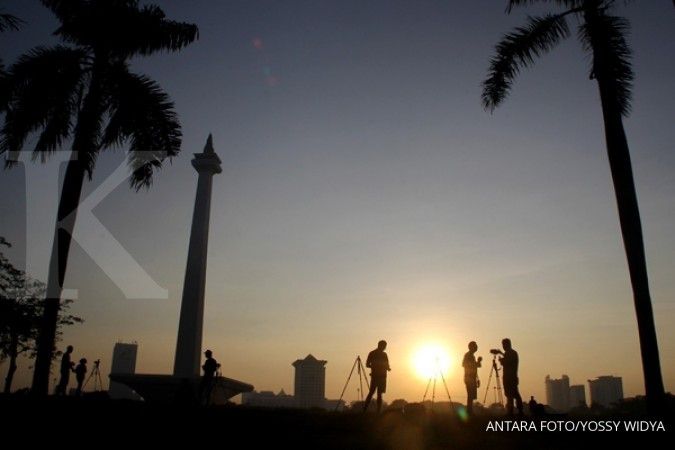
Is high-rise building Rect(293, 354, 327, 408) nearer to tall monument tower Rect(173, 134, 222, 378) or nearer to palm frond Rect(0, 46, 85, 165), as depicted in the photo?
tall monument tower Rect(173, 134, 222, 378)

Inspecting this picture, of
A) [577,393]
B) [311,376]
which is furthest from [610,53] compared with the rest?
[311,376]

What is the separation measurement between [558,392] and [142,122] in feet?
452

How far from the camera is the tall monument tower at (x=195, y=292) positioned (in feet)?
123

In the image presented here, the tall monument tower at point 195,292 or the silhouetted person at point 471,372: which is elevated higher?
the tall monument tower at point 195,292

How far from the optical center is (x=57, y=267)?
1356 cm

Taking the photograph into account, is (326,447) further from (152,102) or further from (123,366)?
(123,366)

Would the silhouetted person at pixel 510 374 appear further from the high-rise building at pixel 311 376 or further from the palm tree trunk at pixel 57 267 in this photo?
the high-rise building at pixel 311 376

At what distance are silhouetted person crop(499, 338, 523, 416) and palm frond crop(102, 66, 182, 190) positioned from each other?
1092 centimetres

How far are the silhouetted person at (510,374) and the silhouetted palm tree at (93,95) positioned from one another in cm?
1096

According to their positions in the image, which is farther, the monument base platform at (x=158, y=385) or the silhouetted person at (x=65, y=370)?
the monument base platform at (x=158, y=385)

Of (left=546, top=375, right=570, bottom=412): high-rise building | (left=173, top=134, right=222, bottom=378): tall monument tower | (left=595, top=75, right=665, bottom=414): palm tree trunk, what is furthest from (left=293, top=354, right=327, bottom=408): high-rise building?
(left=595, top=75, right=665, bottom=414): palm tree trunk

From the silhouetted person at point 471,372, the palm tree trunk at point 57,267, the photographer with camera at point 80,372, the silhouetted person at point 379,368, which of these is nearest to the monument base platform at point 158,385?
the photographer with camera at point 80,372

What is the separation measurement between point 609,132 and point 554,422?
7515 millimetres

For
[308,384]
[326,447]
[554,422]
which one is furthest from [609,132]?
[308,384]
